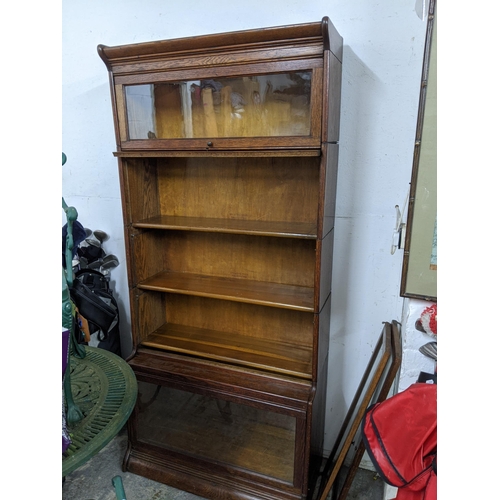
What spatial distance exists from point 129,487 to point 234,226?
1.43m

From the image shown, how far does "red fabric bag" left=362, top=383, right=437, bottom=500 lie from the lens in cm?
94

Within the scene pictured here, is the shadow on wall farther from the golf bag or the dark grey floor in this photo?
the golf bag

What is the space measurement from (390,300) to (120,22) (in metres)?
1.91

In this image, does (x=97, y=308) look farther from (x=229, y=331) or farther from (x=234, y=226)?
(x=234, y=226)

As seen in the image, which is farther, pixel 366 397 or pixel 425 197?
pixel 366 397

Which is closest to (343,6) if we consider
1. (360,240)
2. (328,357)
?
(360,240)

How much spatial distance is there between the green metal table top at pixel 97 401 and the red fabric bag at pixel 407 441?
2.26 feet

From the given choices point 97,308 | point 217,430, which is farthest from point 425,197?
point 97,308

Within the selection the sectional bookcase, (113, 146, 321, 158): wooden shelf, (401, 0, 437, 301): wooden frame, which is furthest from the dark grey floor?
(113, 146, 321, 158): wooden shelf

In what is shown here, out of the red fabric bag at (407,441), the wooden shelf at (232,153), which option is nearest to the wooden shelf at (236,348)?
the red fabric bag at (407,441)

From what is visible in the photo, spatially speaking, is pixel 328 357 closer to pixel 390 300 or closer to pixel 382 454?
pixel 390 300

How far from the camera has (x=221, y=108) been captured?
1.59m

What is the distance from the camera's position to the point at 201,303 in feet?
6.54

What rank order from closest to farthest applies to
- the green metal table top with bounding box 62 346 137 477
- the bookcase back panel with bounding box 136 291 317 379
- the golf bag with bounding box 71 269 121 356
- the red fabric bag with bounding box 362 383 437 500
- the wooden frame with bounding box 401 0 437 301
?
the green metal table top with bounding box 62 346 137 477
the red fabric bag with bounding box 362 383 437 500
the wooden frame with bounding box 401 0 437 301
the bookcase back panel with bounding box 136 291 317 379
the golf bag with bounding box 71 269 121 356
